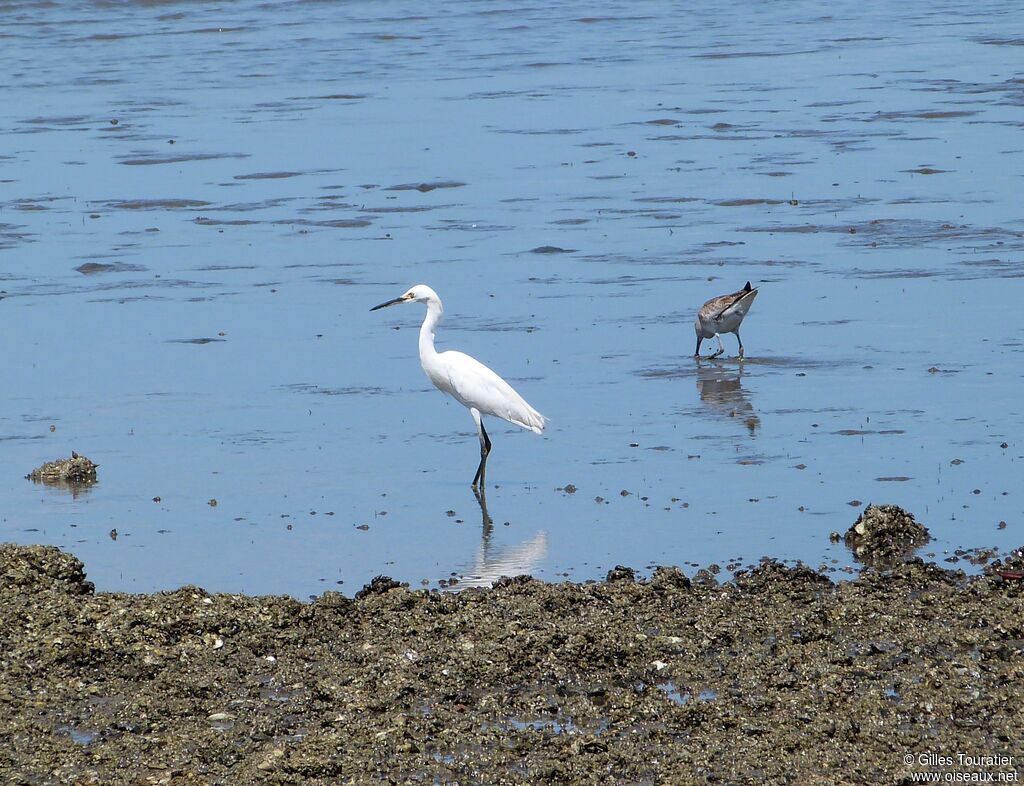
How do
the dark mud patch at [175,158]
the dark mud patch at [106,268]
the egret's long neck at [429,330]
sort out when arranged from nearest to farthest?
the egret's long neck at [429,330] → the dark mud patch at [106,268] → the dark mud patch at [175,158]

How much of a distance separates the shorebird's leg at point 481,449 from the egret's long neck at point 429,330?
0.63 m

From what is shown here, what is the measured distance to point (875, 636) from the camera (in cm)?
763

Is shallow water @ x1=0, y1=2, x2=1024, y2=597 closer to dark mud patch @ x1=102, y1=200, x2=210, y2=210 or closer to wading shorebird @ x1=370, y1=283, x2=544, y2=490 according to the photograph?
dark mud patch @ x1=102, y1=200, x2=210, y2=210

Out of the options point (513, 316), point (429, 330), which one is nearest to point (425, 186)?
point (513, 316)

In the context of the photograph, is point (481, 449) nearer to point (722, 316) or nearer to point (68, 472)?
point (68, 472)

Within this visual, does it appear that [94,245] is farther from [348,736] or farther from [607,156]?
[348,736]

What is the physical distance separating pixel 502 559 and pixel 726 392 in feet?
13.5

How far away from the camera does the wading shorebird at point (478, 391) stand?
11656mm

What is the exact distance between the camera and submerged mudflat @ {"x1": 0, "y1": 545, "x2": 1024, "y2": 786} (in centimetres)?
645

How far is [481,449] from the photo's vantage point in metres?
11.5

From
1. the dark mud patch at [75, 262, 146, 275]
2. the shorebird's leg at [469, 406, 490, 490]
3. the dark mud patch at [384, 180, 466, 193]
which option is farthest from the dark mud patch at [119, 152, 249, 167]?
the shorebird's leg at [469, 406, 490, 490]

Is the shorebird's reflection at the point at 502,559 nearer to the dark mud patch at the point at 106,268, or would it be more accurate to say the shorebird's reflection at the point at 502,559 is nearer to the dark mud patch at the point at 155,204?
the dark mud patch at the point at 106,268

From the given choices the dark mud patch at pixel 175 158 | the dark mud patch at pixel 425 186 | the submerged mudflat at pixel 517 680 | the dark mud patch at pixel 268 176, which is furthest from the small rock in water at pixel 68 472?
the dark mud patch at pixel 175 158

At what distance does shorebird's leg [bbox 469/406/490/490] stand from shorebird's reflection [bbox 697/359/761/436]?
75.2 inches
